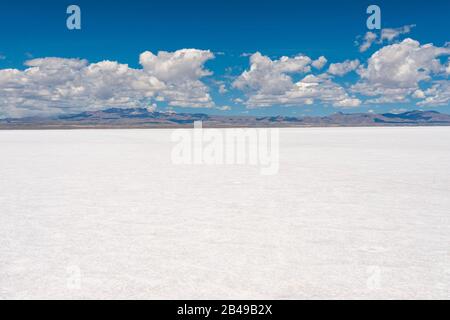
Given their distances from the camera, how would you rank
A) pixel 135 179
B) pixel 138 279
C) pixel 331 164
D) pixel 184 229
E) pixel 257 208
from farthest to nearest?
pixel 331 164, pixel 135 179, pixel 257 208, pixel 184 229, pixel 138 279

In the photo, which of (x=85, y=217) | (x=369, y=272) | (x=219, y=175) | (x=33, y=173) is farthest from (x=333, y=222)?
(x=33, y=173)

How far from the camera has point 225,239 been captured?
6.10 meters

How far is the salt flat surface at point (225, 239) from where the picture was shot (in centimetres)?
439

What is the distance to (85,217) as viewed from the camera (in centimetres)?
756

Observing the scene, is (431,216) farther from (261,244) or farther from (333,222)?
(261,244)

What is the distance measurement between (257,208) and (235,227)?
5.28 feet

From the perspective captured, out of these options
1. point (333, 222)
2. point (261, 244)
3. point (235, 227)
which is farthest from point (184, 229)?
point (333, 222)

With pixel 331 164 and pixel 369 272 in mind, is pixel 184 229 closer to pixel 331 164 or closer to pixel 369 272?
pixel 369 272

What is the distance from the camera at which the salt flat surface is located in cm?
439

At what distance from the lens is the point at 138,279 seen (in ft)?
15.0
